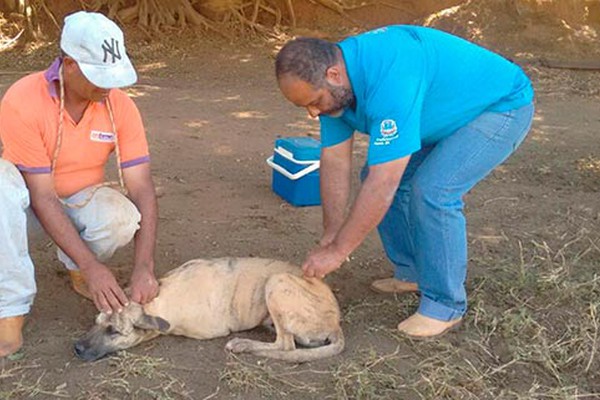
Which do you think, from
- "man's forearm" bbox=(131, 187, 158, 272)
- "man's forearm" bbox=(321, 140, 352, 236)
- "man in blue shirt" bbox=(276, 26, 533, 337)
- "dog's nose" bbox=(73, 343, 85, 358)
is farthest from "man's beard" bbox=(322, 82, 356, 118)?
"dog's nose" bbox=(73, 343, 85, 358)

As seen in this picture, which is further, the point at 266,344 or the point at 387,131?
the point at 266,344

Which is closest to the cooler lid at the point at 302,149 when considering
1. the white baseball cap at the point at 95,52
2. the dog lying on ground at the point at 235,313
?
the dog lying on ground at the point at 235,313

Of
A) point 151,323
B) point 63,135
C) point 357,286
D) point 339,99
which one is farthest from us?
point 357,286

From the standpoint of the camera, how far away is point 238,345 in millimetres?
4281

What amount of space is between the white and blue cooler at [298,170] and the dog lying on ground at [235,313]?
1838 mm

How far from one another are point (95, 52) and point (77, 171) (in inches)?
29.9

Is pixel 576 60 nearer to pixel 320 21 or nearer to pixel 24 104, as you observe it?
pixel 320 21

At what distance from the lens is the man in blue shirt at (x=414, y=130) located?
3879mm

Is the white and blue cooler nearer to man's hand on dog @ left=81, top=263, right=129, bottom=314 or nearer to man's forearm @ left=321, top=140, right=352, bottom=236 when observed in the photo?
man's forearm @ left=321, top=140, right=352, bottom=236

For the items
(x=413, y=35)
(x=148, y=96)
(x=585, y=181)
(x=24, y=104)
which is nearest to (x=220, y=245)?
(x=24, y=104)

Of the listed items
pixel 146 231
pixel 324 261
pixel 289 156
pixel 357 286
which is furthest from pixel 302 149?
pixel 324 261

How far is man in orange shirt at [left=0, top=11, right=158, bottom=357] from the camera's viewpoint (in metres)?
4.16

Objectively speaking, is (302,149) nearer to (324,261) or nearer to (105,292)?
(324,261)

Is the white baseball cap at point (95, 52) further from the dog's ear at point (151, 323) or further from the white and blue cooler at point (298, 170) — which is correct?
the white and blue cooler at point (298, 170)
